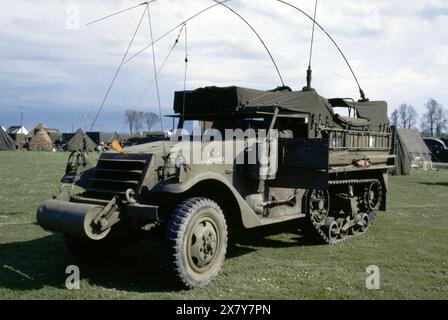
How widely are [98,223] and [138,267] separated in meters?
1.47

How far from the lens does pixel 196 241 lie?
5586 millimetres

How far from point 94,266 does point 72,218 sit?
1515 millimetres

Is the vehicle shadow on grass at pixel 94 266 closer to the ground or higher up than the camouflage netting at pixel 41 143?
closer to the ground

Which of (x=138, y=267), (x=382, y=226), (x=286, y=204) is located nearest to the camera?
(x=138, y=267)

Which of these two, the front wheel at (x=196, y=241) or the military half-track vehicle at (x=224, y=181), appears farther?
the military half-track vehicle at (x=224, y=181)

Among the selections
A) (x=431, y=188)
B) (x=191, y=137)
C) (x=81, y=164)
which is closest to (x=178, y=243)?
(x=81, y=164)

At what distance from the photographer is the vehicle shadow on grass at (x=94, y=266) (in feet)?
→ 18.6

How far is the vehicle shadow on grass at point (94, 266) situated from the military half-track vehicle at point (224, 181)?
11.5 inches

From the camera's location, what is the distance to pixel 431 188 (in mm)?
17688

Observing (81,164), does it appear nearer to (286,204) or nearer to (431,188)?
(286,204)

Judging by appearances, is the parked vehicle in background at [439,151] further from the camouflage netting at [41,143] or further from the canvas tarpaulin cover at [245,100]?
the camouflage netting at [41,143]

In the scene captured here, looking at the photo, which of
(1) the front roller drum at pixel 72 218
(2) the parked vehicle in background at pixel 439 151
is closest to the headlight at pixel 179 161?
(1) the front roller drum at pixel 72 218

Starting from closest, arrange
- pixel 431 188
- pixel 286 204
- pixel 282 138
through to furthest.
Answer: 1. pixel 282 138
2. pixel 286 204
3. pixel 431 188

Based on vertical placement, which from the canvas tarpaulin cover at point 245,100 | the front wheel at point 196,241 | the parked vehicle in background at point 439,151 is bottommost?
the front wheel at point 196,241
